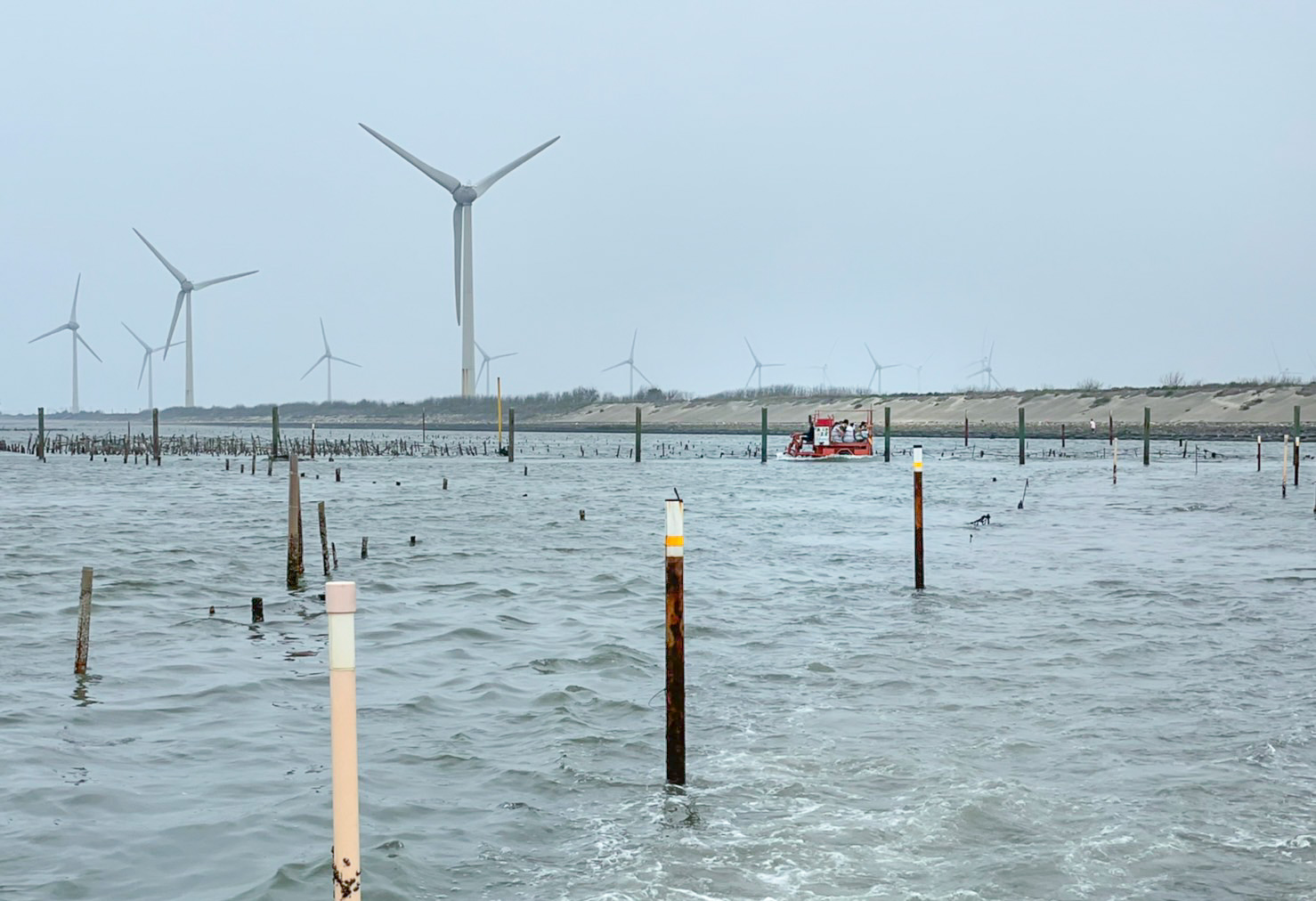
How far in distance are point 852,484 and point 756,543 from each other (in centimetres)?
2597

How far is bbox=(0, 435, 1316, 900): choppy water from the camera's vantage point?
28.3 feet

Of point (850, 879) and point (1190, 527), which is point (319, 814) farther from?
point (1190, 527)

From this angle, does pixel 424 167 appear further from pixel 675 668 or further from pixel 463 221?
pixel 675 668

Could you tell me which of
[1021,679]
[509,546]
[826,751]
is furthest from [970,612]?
[509,546]

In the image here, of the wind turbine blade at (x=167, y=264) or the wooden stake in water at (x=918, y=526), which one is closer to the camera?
the wooden stake in water at (x=918, y=526)

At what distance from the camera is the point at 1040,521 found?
1410 inches

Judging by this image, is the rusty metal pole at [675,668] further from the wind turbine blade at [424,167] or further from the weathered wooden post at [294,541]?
the wind turbine blade at [424,167]

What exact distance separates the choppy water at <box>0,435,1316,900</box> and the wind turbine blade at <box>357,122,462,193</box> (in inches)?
2441

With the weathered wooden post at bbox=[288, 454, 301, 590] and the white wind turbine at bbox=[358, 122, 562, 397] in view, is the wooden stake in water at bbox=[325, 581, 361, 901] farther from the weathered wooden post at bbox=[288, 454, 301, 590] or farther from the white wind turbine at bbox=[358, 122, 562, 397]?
the white wind turbine at bbox=[358, 122, 562, 397]

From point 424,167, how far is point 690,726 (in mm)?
84806

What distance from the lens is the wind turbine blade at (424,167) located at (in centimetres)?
8550

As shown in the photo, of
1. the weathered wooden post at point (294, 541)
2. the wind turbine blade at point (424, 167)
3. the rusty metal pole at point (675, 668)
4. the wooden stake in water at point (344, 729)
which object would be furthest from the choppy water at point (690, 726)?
the wind turbine blade at point (424, 167)

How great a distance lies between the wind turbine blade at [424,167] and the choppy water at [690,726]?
203 feet

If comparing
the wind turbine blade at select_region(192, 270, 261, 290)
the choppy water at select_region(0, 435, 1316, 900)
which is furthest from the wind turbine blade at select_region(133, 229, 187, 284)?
the choppy water at select_region(0, 435, 1316, 900)
